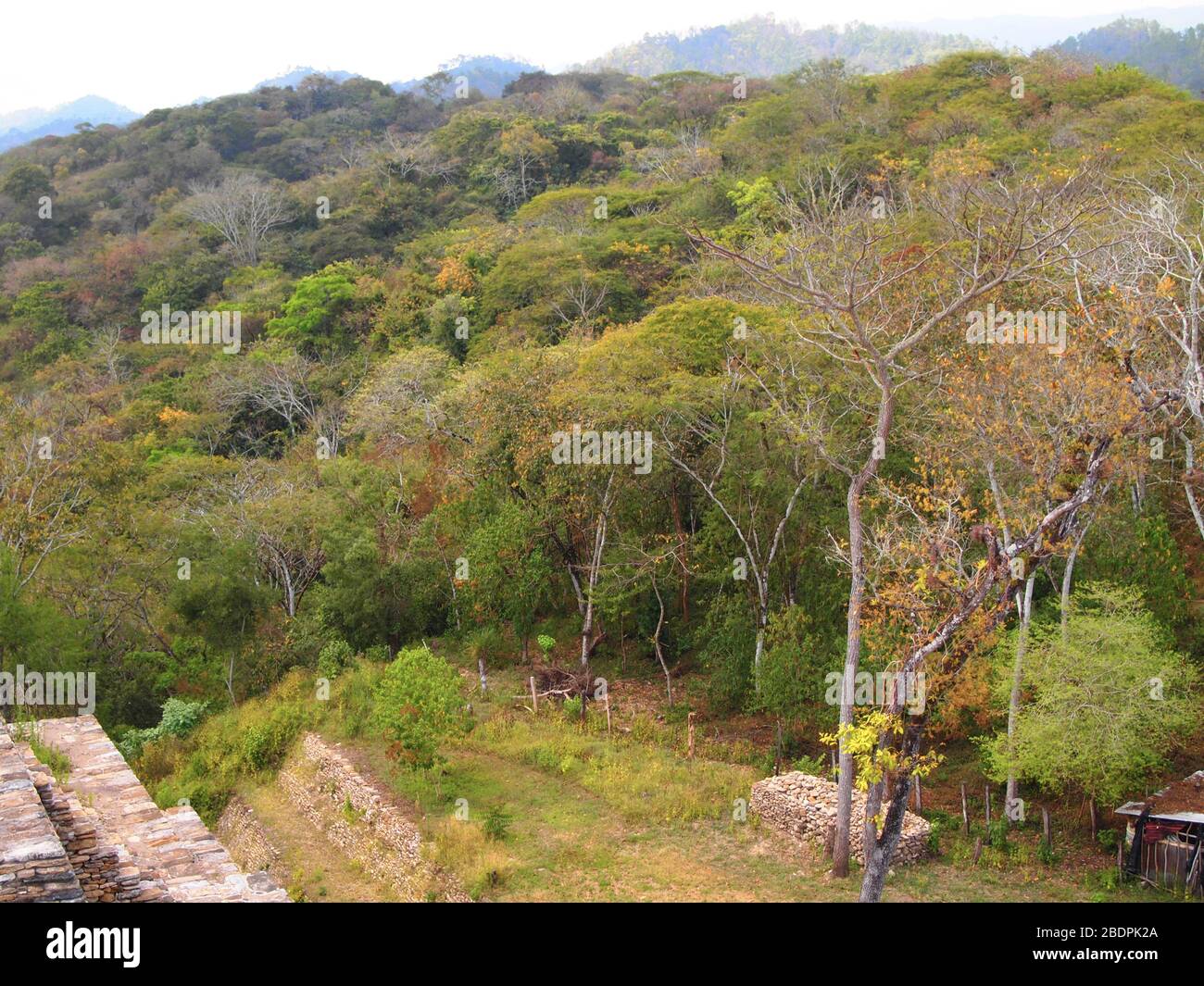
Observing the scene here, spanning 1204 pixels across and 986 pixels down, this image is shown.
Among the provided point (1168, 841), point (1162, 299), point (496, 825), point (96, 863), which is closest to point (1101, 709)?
point (1168, 841)

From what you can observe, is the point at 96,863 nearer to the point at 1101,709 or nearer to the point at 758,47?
the point at 1101,709

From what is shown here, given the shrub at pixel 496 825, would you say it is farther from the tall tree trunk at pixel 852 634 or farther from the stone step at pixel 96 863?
the stone step at pixel 96 863

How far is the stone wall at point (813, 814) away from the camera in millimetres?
11586

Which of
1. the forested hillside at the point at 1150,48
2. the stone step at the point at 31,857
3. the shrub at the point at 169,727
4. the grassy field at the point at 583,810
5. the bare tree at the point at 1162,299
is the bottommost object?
the shrub at the point at 169,727

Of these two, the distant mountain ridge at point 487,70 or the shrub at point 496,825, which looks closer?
the shrub at point 496,825

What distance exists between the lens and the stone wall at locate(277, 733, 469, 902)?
38.4ft

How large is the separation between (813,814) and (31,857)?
8.51 m

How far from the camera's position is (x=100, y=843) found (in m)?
8.09

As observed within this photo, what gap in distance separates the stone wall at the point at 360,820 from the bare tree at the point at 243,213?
103ft

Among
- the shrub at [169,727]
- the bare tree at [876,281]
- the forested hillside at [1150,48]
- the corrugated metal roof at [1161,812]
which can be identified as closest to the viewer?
the bare tree at [876,281]

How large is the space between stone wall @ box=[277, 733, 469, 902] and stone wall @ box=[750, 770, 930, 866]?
401 cm

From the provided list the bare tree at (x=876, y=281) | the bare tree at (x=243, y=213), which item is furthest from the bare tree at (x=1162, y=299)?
the bare tree at (x=243, y=213)
